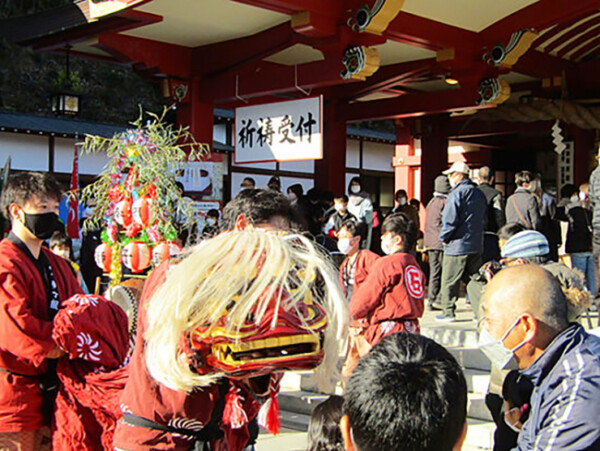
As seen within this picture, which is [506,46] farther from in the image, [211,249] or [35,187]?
[211,249]

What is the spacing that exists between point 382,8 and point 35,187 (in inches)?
207

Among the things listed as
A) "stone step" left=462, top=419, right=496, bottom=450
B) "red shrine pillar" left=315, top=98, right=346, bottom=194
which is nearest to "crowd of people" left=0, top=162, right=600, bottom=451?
"stone step" left=462, top=419, right=496, bottom=450

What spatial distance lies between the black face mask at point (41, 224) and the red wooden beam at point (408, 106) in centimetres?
819

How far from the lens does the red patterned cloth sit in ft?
9.84

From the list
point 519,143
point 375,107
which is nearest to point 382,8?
point 375,107

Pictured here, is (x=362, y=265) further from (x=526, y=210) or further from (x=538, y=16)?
(x=538, y=16)

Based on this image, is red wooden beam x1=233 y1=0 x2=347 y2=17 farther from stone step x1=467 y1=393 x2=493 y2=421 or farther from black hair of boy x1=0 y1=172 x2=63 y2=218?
stone step x1=467 y1=393 x2=493 y2=421

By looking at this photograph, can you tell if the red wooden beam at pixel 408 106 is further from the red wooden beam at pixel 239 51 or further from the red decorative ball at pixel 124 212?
the red decorative ball at pixel 124 212

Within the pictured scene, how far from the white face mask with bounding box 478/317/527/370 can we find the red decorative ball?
2.78 m

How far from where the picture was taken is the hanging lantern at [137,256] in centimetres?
A: 463

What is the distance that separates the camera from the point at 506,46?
9141 mm

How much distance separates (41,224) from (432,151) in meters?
10.5

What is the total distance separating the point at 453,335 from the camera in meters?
7.02

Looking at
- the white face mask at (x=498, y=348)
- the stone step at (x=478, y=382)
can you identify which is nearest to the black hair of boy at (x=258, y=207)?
the white face mask at (x=498, y=348)
